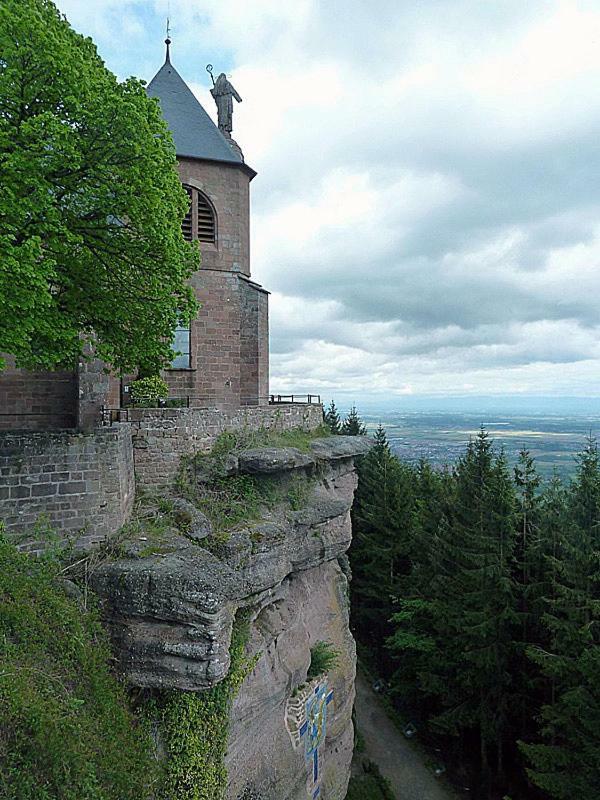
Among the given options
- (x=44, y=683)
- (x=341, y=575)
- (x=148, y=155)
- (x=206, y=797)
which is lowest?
(x=206, y=797)

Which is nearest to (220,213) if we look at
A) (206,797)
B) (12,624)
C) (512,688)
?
(12,624)

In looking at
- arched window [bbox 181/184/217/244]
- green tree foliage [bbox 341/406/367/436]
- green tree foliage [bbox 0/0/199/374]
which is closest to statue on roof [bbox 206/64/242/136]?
arched window [bbox 181/184/217/244]

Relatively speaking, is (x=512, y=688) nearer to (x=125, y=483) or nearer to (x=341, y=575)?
(x=341, y=575)

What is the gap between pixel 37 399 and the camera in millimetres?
16625

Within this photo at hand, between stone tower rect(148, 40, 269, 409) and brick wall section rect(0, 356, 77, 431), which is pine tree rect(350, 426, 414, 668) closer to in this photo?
stone tower rect(148, 40, 269, 409)

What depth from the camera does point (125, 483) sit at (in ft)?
44.4

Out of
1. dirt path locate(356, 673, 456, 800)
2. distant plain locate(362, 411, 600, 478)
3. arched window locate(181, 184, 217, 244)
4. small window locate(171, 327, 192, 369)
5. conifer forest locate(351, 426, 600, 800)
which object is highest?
arched window locate(181, 184, 217, 244)

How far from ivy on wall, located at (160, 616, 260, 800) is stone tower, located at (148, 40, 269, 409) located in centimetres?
970

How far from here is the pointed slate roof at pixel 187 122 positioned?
20.1 meters

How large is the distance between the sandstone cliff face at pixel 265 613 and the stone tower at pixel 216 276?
409 centimetres

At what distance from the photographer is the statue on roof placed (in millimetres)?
22742

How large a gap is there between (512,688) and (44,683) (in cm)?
1917

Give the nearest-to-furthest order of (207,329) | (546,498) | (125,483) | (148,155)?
(148,155) < (125,483) < (207,329) < (546,498)

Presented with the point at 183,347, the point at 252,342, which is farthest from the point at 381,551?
the point at 183,347
